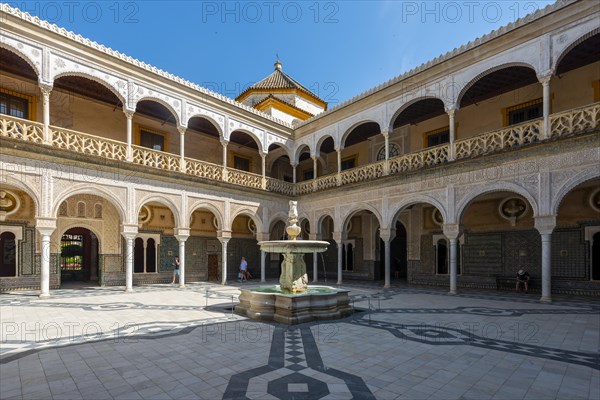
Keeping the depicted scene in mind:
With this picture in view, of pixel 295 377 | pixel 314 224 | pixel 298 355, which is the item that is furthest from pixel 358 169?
pixel 295 377

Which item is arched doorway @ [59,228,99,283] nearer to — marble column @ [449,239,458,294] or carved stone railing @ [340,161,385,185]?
carved stone railing @ [340,161,385,185]

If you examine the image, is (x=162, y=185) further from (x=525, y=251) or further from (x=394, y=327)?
(x=525, y=251)

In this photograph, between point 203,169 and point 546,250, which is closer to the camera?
point 546,250

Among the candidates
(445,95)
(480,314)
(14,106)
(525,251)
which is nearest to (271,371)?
(480,314)

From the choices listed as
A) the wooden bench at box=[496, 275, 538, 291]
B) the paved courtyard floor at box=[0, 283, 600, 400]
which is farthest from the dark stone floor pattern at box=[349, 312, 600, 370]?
the wooden bench at box=[496, 275, 538, 291]

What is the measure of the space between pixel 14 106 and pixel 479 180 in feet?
49.4

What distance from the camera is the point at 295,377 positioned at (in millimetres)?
3760

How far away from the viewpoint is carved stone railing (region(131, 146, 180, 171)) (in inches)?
473

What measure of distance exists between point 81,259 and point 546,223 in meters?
16.9

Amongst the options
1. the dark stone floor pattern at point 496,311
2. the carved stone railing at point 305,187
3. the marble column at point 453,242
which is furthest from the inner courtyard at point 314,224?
the marble column at point 453,242

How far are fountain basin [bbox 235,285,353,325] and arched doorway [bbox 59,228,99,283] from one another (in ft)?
34.4

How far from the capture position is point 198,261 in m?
16.2

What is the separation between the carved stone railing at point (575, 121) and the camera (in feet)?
28.5

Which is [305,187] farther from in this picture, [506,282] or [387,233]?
[506,282]
